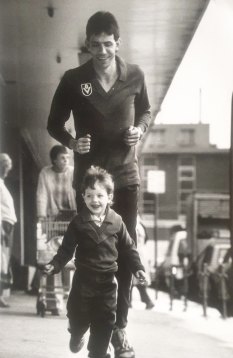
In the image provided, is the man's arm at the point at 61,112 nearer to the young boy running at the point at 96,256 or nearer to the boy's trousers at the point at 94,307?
the young boy running at the point at 96,256

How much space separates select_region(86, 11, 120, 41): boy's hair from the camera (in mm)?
1378

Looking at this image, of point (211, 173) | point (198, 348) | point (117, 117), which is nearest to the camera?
point (117, 117)

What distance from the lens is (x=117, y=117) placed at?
136 centimetres

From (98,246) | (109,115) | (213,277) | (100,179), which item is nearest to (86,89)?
(109,115)

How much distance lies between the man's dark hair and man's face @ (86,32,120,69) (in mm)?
191

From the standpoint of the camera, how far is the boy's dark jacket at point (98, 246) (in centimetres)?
135

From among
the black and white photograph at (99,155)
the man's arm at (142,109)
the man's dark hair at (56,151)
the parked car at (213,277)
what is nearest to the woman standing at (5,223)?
the black and white photograph at (99,155)

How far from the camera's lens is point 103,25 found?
1.39m

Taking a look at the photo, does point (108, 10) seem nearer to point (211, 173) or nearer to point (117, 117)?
point (117, 117)

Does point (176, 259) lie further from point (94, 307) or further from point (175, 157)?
point (94, 307)

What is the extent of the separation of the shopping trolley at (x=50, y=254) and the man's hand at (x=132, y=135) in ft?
0.74

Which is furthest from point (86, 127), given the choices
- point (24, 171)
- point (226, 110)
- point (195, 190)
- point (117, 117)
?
point (195, 190)

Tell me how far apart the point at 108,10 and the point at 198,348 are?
746 mm

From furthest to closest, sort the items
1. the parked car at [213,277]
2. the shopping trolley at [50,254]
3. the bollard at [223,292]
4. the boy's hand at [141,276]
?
the parked car at [213,277] < the bollard at [223,292] < the shopping trolley at [50,254] < the boy's hand at [141,276]
